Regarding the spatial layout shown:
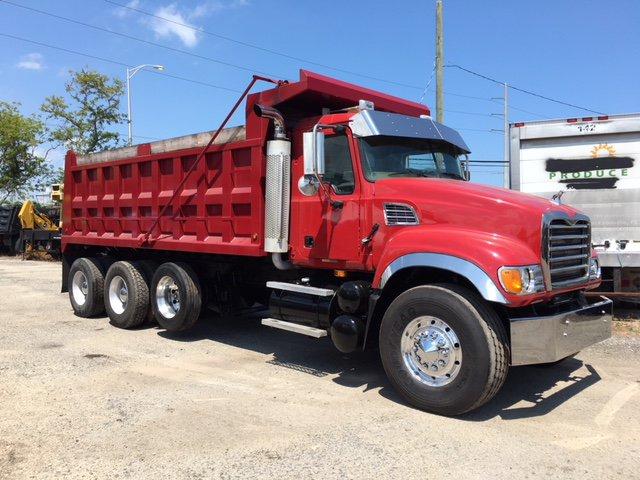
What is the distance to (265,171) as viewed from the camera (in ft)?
21.2

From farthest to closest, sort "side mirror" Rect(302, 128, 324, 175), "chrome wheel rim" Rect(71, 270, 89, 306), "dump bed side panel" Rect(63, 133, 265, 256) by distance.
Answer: "chrome wheel rim" Rect(71, 270, 89, 306) < "dump bed side panel" Rect(63, 133, 265, 256) < "side mirror" Rect(302, 128, 324, 175)

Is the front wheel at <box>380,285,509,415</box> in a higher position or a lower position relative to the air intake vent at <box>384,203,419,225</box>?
lower

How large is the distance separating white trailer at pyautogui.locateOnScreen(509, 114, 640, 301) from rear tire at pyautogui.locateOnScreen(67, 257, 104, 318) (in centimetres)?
691

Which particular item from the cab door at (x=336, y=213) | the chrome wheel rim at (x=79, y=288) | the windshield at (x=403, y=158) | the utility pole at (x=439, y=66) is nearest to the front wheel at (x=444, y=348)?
the cab door at (x=336, y=213)

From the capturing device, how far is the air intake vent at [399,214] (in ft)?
17.3

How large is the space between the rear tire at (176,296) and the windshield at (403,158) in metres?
3.15

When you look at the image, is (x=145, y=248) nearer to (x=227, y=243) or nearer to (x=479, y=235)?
(x=227, y=243)

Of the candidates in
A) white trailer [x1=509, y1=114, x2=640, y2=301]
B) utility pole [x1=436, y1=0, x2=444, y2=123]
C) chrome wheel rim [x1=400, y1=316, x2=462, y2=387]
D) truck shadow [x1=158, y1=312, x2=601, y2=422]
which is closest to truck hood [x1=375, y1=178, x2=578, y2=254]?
chrome wheel rim [x1=400, y1=316, x2=462, y2=387]

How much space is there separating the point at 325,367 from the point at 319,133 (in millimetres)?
2620

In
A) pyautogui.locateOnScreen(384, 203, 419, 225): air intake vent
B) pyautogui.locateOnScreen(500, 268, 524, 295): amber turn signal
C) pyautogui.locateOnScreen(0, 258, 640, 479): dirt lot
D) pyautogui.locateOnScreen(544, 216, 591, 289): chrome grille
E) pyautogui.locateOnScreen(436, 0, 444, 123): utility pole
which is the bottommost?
pyautogui.locateOnScreen(0, 258, 640, 479): dirt lot

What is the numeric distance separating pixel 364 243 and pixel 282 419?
1.84 meters

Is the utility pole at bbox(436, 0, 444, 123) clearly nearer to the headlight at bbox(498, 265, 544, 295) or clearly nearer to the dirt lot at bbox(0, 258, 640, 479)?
the dirt lot at bbox(0, 258, 640, 479)

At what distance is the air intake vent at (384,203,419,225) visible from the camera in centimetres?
527

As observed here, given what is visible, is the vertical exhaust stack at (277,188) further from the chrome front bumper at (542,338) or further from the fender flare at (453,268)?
the chrome front bumper at (542,338)
